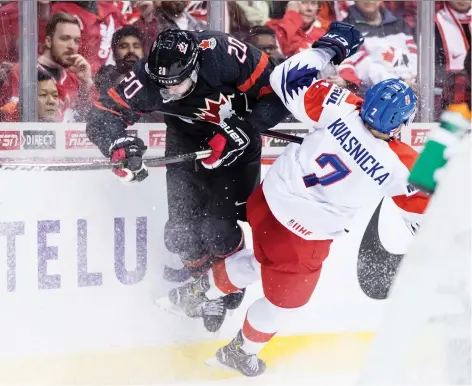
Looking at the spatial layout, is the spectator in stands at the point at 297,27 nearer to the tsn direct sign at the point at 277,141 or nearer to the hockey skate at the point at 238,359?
the tsn direct sign at the point at 277,141

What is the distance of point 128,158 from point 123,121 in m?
0.24

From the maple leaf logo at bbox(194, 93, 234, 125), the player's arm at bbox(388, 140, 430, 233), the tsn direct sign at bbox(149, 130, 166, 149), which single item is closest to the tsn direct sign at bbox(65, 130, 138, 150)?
the tsn direct sign at bbox(149, 130, 166, 149)

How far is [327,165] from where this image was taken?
2.82 meters

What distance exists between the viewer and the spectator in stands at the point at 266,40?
3.88 meters

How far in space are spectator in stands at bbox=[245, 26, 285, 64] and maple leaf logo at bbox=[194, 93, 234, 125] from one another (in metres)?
0.86

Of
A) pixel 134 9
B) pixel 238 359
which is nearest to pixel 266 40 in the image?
pixel 134 9

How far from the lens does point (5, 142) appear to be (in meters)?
3.48

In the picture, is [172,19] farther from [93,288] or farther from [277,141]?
[93,288]

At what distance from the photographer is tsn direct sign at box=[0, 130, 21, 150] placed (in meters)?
3.48

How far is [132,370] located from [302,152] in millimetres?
1230

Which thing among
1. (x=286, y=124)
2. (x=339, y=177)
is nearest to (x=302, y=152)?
(x=339, y=177)

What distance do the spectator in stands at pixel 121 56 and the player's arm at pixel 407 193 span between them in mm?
1431

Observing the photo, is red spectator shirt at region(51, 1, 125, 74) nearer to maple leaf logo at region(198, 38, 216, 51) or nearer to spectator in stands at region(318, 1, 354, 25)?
maple leaf logo at region(198, 38, 216, 51)

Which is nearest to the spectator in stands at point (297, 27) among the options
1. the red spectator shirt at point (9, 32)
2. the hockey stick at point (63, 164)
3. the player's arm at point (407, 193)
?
the hockey stick at point (63, 164)
